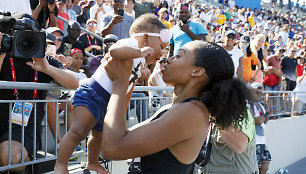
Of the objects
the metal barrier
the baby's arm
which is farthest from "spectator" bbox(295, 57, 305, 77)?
the baby's arm

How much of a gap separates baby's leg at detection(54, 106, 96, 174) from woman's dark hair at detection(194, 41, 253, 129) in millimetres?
767

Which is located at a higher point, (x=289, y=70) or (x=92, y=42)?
(x=92, y=42)

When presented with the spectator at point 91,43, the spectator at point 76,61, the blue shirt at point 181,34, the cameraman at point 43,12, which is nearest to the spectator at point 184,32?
the blue shirt at point 181,34

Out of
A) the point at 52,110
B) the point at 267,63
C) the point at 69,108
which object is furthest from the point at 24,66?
the point at 267,63

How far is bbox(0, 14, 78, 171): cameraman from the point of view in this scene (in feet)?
10.3

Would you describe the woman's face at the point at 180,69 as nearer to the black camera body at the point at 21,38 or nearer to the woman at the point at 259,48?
the black camera body at the point at 21,38

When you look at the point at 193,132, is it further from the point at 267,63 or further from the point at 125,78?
the point at 267,63

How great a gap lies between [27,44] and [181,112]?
52.5 inches

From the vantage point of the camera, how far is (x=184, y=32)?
260 inches

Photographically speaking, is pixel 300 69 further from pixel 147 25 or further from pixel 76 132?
pixel 76 132

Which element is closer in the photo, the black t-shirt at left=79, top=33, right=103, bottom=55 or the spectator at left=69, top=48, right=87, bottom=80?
the spectator at left=69, top=48, right=87, bottom=80

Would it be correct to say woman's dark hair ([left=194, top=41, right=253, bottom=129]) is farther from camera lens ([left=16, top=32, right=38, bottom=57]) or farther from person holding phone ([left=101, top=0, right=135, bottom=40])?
person holding phone ([left=101, top=0, right=135, bottom=40])

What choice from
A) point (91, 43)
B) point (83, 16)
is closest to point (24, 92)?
point (91, 43)

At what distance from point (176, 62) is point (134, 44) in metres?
0.29
